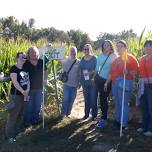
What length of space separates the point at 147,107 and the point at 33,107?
266cm

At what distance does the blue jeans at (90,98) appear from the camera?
33.5 feet

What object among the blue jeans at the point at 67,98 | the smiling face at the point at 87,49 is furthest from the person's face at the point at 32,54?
the blue jeans at the point at 67,98

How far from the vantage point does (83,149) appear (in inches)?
328

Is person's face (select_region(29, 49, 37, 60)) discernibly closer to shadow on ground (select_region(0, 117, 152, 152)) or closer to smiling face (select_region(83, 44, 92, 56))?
smiling face (select_region(83, 44, 92, 56))

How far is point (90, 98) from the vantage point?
33.9 ft

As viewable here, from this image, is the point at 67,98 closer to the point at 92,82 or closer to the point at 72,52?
the point at 92,82

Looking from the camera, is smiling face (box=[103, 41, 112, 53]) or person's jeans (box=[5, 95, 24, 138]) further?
smiling face (box=[103, 41, 112, 53])

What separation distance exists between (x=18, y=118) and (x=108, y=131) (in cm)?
200

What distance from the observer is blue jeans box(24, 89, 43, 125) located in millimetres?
9909

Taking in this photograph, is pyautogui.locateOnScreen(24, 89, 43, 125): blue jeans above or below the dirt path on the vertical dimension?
above

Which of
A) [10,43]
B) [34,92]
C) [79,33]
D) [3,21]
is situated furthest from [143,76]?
[3,21]

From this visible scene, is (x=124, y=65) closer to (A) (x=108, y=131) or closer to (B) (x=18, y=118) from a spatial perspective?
(A) (x=108, y=131)

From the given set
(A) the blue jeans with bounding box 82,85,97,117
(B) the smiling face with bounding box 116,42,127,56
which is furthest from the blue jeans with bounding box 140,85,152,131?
(A) the blue jeans with bounding box 82,85,97,117

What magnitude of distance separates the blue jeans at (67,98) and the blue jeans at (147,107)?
208cm
